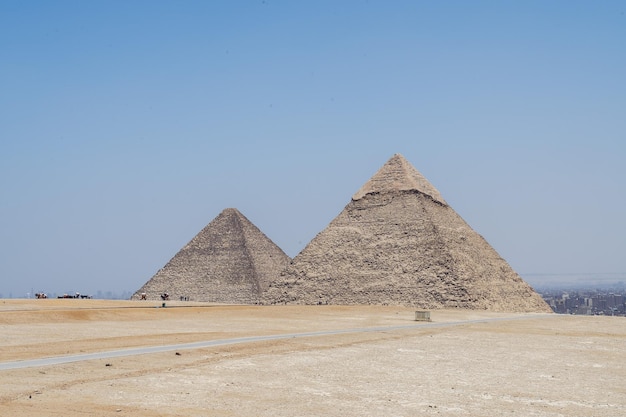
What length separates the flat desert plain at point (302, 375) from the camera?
12.8 meters

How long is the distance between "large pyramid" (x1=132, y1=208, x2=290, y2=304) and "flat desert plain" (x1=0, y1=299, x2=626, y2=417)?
5766cm

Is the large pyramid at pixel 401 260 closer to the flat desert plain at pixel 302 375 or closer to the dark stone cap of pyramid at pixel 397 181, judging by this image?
the dark stone cap of pyramid at pixel 397 181

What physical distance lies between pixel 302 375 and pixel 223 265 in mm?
74166

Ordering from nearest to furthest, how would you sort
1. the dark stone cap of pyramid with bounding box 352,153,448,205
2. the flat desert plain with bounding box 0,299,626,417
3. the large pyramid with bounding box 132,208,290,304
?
the flat desert plain with bounding box 0,299,626,417
the dark stone cap of pyramid with bounding box 352,153,448,205
the large pyramid with bounding box 132,208,290,304

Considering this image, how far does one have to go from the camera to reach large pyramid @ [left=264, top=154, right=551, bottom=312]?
65812mm

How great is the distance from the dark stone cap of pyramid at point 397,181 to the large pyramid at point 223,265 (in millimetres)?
16069

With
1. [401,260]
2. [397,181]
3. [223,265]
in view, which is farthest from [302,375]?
[223,265]

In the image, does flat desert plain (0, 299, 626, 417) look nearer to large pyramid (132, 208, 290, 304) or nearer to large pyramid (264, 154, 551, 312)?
large pyramid (264, 154, 551, 312)

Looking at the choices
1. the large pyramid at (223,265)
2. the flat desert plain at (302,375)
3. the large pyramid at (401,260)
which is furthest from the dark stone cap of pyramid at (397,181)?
the flat desert plain at (302,375)

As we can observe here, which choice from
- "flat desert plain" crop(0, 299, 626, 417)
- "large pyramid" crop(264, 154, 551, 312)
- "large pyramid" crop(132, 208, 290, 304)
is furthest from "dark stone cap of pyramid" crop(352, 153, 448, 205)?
"flat desert plain" crop(0, 299, 626, 417)

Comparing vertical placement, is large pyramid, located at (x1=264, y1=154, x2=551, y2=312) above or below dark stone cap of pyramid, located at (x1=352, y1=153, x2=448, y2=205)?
below

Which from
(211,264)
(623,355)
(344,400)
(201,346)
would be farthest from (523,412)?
(211,264)

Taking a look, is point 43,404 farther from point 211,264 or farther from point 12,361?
point 211,264

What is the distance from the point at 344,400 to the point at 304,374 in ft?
10.8
